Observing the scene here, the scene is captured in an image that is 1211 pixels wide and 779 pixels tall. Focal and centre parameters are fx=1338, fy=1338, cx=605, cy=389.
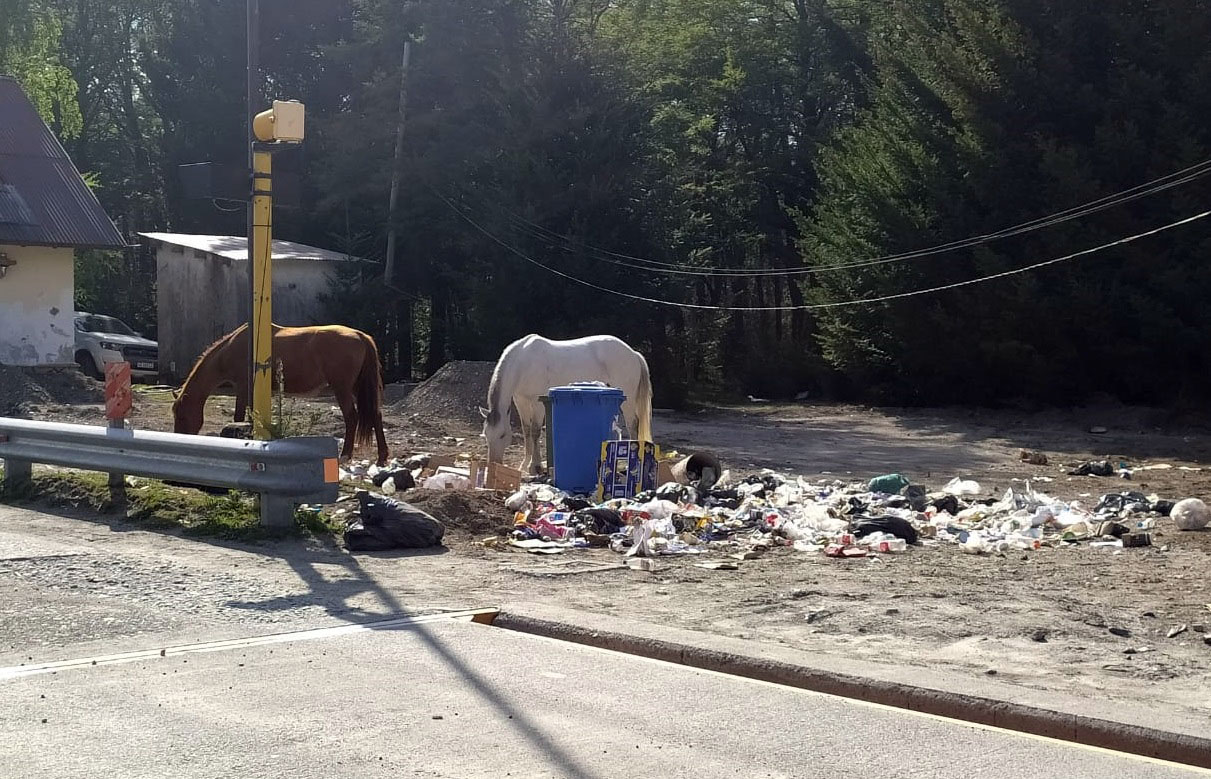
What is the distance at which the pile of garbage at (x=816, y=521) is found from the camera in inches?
430

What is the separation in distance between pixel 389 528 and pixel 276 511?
39.4 inches

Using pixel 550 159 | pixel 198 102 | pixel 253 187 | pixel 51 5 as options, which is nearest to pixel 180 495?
pixel 253 187

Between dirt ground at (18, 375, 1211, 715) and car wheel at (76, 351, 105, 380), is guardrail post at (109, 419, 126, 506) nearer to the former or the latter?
dirt ground at (18, 375, 1211, 715)

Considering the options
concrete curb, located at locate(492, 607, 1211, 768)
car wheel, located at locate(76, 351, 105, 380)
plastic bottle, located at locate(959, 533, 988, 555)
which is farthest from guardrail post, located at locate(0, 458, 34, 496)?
car wheel, located at locate(76, 351, 105, 380)

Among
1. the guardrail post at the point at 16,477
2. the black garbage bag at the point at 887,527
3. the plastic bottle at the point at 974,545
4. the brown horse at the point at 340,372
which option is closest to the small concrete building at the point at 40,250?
the brown horse at the point at 340,372

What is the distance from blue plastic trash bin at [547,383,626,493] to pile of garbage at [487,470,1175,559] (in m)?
0.41

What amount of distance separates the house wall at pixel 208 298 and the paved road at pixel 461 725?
2795 centimetres

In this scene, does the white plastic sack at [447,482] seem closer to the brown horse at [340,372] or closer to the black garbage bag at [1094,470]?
the brown horse at [340,372]

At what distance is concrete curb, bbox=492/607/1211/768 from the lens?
5574mm

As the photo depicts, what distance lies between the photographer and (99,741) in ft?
17.7

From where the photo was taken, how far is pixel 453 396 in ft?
85.7

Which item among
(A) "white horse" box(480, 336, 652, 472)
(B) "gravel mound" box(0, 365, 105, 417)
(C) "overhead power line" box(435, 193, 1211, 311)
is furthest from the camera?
(C) "overhead power line" box(435, 193, 1211, 311)

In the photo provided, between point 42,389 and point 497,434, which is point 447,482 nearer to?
point 497,434

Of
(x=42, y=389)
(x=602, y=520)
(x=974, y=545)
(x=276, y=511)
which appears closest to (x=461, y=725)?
(x=276, y=511)
